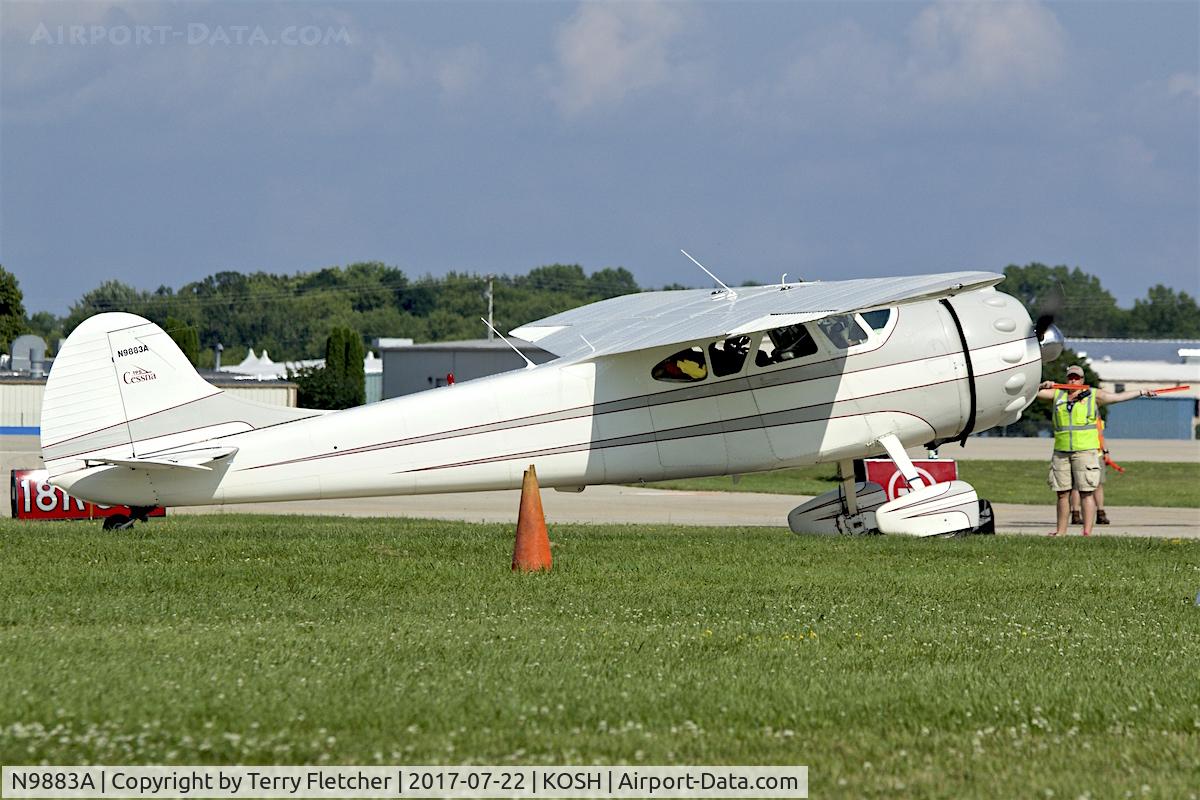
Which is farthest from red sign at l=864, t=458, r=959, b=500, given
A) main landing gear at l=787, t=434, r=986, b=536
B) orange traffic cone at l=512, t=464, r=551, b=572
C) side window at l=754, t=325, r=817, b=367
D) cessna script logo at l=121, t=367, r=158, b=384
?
cessna script logo at l=121, t=367, r=158, b=384

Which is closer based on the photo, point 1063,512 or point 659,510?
point 1063,512

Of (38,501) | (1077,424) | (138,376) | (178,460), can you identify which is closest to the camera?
(178,460)

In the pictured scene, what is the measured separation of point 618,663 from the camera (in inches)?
286

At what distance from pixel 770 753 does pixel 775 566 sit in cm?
623

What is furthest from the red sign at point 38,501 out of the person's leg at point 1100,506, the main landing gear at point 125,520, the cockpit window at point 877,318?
the person's leg at point 1100,506

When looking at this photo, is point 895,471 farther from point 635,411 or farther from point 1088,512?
point 635,411

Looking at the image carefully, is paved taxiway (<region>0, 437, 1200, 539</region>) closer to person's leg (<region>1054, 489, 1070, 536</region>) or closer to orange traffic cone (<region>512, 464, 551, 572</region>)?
person's leg (<region>1054, 489, 1070, 536</region>)

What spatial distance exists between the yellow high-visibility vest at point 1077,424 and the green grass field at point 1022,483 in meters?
9.79

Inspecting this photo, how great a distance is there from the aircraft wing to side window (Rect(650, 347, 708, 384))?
1.05ft

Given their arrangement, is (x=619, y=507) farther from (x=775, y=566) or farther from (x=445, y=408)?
(x=775, y=566)

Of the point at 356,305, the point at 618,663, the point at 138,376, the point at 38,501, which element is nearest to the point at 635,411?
the point at 138,376

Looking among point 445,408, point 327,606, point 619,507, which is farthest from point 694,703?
point 619,507

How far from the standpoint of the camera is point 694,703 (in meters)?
6.36

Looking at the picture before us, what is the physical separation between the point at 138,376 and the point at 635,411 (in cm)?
478
